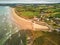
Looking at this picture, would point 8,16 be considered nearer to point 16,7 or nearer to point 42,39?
point 16,7

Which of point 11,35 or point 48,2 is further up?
point 48,2

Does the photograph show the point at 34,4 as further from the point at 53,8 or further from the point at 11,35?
the point at 11,35

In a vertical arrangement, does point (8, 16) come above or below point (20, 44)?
above

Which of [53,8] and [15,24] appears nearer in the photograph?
[15,24]

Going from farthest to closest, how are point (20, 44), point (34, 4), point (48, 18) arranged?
point (34, 4) < point (48, 18) < point (20, 44)

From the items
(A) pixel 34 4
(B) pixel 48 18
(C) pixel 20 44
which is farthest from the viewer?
(A) pixel 34 4

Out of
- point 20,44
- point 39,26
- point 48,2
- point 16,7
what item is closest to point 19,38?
point 20,44
